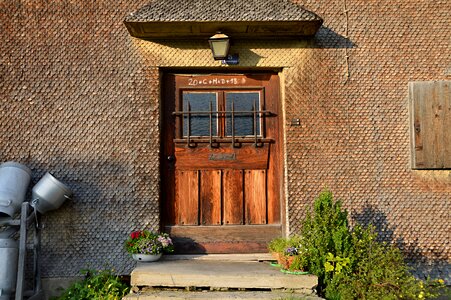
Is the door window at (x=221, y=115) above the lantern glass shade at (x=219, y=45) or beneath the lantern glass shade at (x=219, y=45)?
beneath

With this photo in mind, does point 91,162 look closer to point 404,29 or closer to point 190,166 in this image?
point 190,166

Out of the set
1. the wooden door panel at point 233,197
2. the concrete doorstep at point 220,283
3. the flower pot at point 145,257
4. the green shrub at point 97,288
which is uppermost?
the wooden door panel at point 233,197

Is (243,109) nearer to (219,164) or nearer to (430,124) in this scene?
(219,164)

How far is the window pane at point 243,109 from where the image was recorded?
5.98m

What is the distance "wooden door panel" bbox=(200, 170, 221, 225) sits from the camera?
19.3 feet

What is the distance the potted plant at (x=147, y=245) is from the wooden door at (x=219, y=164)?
408 millimetres

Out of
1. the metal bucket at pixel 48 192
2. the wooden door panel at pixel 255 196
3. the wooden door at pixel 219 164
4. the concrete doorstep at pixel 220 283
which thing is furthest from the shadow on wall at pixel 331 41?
the metal bucket at pixel 48 192

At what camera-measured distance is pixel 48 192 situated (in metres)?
5.25

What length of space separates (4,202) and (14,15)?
2.69 m

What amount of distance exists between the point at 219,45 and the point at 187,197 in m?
2.21

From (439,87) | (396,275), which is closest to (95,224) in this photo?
(396,275)

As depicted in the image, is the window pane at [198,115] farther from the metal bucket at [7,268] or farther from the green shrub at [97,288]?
the metal bucket at [7,268]

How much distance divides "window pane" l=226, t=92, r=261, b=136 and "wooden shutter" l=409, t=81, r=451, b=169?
87.7 inches

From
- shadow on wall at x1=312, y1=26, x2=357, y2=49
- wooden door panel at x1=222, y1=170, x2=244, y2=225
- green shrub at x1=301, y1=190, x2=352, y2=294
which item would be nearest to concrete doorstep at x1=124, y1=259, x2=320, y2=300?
green shrub at x1=301, y1=190, x2=352, y2=294
